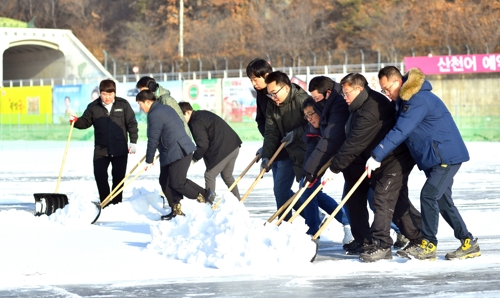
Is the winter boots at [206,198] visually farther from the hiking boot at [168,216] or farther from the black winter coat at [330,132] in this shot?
the black winter coat at [330,132]

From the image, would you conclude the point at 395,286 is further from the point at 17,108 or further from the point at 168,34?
the point at 168,34

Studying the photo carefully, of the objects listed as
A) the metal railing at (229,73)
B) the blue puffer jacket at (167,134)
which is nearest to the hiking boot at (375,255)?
the blue puffer jacket at (167,134)

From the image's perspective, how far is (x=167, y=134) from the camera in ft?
30.6

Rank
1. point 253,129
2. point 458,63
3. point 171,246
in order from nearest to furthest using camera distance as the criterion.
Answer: point 171,246 → point 253,129 → point 458,63

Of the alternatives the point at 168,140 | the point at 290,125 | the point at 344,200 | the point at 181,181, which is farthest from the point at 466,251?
the point at 168,140

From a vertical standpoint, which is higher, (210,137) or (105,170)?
(210,137)

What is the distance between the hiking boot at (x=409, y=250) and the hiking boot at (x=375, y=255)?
12 centimetres

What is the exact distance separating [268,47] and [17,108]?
15.3 m

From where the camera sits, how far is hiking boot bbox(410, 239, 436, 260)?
667cm

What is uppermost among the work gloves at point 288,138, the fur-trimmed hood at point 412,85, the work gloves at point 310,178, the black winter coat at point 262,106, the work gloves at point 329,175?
the fur-trimmed hood at point 412,85

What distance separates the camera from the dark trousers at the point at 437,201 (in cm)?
655

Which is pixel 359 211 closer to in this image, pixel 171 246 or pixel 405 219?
pixel 405 219

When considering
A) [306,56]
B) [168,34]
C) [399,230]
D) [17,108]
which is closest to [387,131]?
[399,230]

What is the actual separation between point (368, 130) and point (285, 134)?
1459 mm
